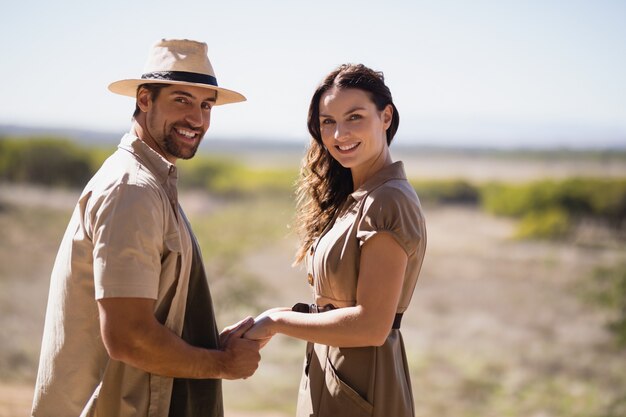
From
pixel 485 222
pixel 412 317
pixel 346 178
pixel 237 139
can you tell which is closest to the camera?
pixel 346 178

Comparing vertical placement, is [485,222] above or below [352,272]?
below

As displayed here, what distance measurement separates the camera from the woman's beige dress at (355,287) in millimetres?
1921

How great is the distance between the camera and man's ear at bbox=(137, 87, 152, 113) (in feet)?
6.84

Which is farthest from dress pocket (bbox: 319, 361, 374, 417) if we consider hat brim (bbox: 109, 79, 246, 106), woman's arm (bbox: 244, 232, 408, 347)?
hat brim (bbox: 109, 79, 246, 106)

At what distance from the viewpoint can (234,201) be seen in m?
21.7

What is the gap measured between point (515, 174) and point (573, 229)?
4978 mm

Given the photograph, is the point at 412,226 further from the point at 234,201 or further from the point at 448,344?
the point at 234,201

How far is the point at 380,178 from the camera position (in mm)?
2039

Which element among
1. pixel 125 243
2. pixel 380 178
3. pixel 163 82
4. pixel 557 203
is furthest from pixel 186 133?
pixel 557 203

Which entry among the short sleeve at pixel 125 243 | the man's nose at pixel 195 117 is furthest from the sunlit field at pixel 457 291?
the short sleeve at pixel 125 243

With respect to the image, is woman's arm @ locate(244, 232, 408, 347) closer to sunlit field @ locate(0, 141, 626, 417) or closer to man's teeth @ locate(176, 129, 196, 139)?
man's teeth @ locate(176, 129, 196, 139)

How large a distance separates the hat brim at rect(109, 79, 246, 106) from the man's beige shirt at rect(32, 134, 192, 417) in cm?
19

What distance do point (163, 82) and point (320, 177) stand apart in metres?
0.60

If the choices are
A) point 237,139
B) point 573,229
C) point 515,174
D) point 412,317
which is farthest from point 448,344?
point 237,139
